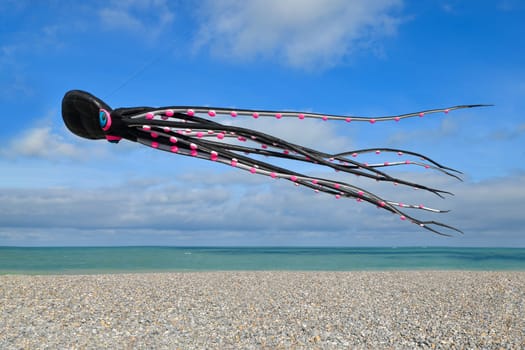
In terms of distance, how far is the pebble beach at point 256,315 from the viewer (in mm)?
10227

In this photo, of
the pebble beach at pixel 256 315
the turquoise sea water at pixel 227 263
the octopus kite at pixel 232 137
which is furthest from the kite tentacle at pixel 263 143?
the turquoise sea water at pixel 227 263

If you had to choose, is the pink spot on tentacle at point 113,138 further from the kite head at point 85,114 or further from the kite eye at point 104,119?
the kite eye at point 104,119

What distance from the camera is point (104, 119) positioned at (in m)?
3.95

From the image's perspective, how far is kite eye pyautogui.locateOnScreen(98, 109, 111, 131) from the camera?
3900mm

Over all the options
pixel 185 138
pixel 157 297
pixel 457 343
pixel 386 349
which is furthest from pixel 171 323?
pixel 185 138

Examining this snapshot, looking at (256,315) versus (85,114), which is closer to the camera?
(85,114)

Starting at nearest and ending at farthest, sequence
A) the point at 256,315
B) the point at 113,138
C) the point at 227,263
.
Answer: the point at 113,138, the point at 256,315, the point at 227,263

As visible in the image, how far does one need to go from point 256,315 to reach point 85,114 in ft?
30.4

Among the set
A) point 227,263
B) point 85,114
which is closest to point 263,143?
point 85,114

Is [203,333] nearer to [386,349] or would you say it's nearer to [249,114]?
[386,349]

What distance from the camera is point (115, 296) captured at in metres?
14.7

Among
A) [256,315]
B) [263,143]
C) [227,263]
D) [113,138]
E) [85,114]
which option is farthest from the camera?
[227,263]

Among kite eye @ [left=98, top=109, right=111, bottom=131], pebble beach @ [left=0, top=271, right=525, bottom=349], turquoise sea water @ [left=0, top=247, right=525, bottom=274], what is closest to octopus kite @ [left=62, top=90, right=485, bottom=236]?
kite eye @ [left=98, top=109, right=111, bottom=131]

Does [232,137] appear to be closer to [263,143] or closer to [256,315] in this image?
[263,143]
